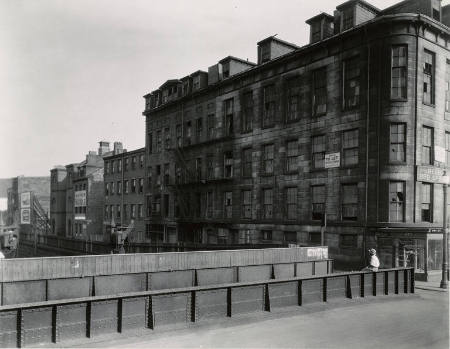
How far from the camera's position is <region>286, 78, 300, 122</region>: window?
A: 3152cm

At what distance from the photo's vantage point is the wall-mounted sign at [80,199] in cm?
6622

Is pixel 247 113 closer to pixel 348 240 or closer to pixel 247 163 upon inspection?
pixel 247 163

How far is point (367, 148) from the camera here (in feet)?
86.0

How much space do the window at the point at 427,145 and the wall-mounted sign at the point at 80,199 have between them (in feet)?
170

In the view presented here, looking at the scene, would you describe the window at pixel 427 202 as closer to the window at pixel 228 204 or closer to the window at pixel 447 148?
the window at pixel 447 148

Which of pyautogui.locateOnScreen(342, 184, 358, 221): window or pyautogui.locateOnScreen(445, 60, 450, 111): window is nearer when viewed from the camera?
pyautogui.locateOnScreen(342, 184, 358, 221): window

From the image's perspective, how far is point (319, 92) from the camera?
29.9 metres

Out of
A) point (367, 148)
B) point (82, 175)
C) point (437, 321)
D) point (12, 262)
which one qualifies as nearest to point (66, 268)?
point (12, 262)

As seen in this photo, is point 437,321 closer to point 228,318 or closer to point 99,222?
point 228,318

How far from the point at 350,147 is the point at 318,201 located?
4.24 metres

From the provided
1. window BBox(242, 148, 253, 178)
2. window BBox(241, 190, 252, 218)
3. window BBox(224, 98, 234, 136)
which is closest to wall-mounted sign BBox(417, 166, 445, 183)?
window BBox(242, 148, 253, 178)

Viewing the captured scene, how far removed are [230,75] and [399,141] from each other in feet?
56.3

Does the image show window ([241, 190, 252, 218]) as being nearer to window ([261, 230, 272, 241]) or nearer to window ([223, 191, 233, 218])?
window ([223, 191, 233, 218])

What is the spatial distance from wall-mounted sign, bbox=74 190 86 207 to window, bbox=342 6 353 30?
48.8 m
